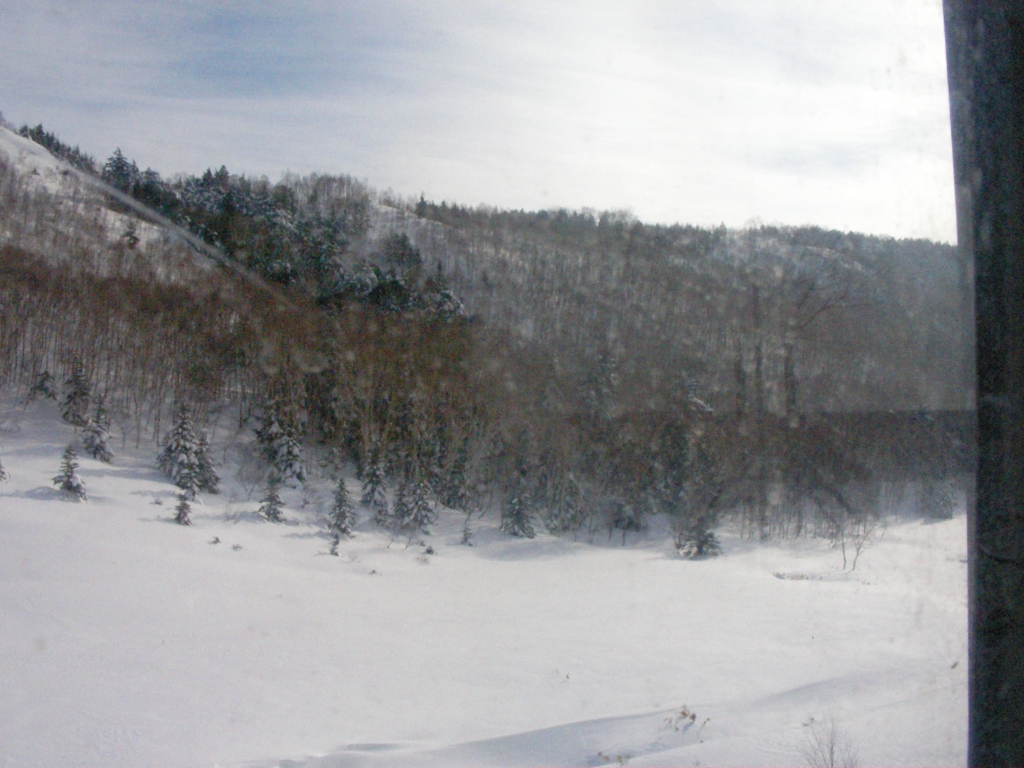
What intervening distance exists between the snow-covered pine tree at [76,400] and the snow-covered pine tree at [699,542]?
16149mm

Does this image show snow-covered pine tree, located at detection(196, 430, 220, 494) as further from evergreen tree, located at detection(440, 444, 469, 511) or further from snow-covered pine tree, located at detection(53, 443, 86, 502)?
evergreen tree, located at detection(440, 444, 469, 511)

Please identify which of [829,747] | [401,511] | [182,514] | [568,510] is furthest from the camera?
[568,510]

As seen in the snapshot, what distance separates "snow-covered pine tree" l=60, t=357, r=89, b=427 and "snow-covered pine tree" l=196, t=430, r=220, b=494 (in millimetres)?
3583

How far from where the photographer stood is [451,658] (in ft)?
24.7

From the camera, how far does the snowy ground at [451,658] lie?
4379mm

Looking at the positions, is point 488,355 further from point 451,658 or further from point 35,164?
point 35,164

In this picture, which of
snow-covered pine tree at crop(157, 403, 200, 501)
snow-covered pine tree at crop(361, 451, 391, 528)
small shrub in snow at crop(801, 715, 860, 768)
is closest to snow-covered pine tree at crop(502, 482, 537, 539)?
snow-covered pine tree at crop(361, 451, 391, 528)

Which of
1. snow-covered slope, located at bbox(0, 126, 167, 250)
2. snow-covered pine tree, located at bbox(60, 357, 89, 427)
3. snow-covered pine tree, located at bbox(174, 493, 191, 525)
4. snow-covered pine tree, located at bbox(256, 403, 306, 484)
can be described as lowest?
snow-covered pine tree, located at bbox(174, 493, 191, 525)

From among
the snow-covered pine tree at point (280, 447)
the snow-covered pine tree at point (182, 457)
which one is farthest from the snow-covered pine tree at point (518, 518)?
the snow-covered pine tree at point (182, 457)

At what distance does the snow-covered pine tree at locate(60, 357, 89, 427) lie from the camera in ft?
70.0

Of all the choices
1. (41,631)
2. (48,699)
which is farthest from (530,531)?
(48,699)

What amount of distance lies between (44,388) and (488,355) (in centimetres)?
1449

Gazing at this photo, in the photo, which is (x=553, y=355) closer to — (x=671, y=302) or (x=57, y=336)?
(x=671, y=302)

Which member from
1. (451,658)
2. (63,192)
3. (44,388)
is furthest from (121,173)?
(451,658)
